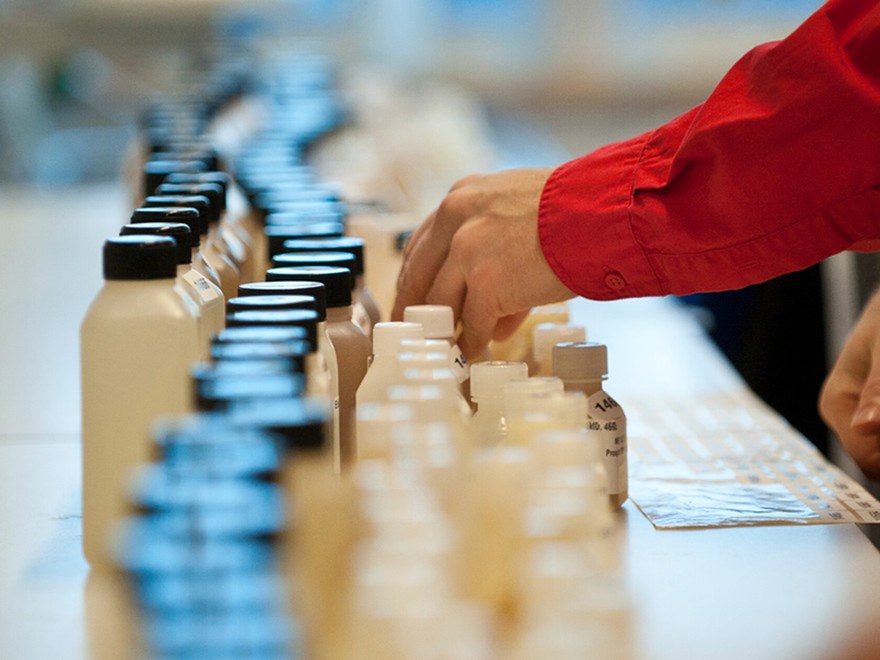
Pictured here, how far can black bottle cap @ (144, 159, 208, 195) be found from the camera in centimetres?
189

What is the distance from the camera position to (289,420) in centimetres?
79

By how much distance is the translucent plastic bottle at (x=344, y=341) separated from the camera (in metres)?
1.22

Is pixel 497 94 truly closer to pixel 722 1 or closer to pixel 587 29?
pixel 587 29

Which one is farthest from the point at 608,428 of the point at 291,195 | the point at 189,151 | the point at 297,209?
the point at 189,151

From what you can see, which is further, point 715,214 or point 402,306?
point 402,306

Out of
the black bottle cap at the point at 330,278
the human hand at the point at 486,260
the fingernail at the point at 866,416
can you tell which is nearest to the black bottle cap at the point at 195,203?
the black bottle cap at the point at 330,278

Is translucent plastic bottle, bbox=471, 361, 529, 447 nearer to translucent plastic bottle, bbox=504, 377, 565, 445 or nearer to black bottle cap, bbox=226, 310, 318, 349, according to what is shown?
translucent plastic bottle, bbox=504, 377, 565, 445

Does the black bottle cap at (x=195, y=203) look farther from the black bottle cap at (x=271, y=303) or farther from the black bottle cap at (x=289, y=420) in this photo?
the black bottle cap at (x=289, y=420)

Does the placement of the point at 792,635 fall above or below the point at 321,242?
below

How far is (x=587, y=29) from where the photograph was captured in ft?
34.6

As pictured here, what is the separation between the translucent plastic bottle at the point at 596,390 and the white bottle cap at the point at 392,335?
0.15m

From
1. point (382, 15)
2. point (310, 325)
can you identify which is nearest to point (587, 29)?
point (382, 15)

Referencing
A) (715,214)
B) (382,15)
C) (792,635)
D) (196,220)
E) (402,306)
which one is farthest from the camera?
(382,15)

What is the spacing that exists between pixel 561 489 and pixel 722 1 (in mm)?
10399
